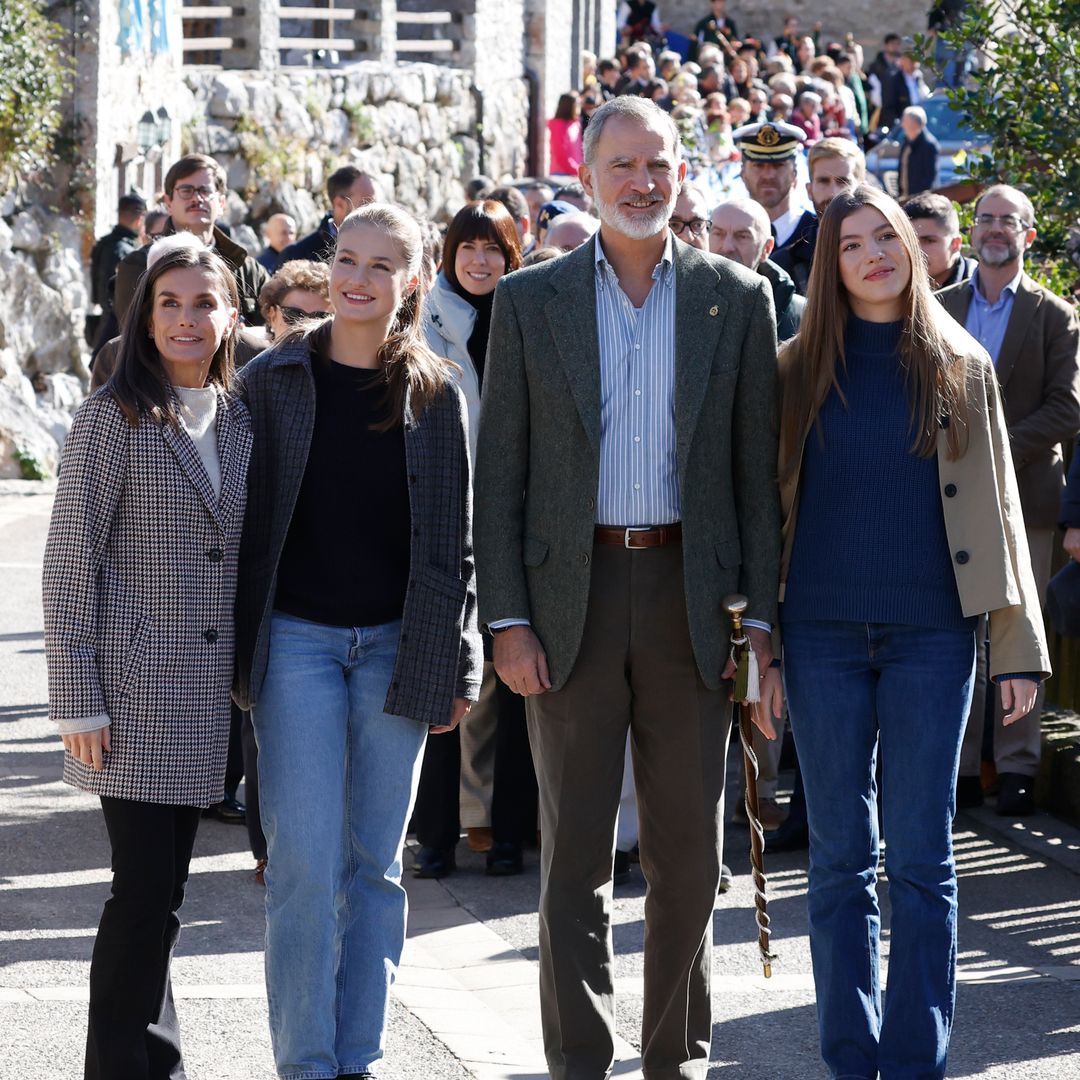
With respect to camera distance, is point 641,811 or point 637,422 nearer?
point 637,422

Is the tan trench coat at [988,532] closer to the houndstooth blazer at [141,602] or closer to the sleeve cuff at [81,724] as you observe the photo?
the houndstooth blazer at [141,602]

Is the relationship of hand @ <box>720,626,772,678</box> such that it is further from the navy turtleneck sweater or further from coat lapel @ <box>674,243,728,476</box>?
coat lapel @ <box>674,243,728,476</box>

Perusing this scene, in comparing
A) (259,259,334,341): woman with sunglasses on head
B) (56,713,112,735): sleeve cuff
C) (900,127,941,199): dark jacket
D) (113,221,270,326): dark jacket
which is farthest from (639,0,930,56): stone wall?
(56,713,112,735): sleeve cuff

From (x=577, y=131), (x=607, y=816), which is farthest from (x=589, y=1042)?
(x=577, y=131)

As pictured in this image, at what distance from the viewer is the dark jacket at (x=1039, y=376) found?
6828 millimetres

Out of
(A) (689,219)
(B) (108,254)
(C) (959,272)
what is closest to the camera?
(A) (689,219)

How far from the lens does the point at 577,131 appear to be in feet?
66.3

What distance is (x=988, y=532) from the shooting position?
4074 millimetres

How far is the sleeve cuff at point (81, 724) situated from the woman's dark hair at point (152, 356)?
0.63 meters

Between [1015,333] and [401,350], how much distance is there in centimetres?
344

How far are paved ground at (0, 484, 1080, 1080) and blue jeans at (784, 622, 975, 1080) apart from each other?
0.43 metres

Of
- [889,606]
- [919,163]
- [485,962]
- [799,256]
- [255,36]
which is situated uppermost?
[255,36]

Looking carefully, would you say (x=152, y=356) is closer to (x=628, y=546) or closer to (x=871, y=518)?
(x=628, y=546)

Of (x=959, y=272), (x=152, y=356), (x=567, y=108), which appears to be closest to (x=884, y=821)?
(x=152, y=356)
